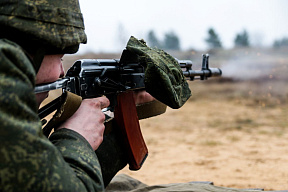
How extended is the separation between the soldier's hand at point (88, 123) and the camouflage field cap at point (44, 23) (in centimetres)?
25

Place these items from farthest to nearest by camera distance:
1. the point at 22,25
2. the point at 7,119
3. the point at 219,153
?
the point at 219,153 < the point at 22,25 < the point at 7,119

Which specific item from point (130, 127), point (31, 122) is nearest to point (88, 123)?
point (31, 122)

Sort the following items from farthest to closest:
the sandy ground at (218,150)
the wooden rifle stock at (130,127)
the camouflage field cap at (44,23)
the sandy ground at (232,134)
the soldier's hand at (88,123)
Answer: the sandy ground at (232,134)
the sandy ground at (218,150)
the wooden rifle stock at (130,127)
the soldier's hand at (88,123)
the camouflage field cap at (44,23)

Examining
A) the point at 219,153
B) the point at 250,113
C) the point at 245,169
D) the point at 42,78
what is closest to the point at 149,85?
the point at 42,78

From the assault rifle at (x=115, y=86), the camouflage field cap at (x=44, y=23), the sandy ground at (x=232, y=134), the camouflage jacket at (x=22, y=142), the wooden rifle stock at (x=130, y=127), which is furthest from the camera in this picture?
the sandy ground at (x=232, y=134)

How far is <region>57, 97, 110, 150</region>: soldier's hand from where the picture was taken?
48.1 inches

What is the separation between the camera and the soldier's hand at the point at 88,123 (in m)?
1.22

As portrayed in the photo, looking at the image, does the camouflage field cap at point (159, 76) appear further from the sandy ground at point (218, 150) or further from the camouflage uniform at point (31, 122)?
the sandy ground at point (218, 150)

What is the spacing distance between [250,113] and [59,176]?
8.36 m

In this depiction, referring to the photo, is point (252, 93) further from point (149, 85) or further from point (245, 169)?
point (149, 85)

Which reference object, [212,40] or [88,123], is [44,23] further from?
[212,40]

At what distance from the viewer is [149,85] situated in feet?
5.44

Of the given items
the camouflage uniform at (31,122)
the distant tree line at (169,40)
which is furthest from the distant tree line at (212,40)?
the camouflage uniform at (31,122)

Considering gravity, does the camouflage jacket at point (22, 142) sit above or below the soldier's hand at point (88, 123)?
above
